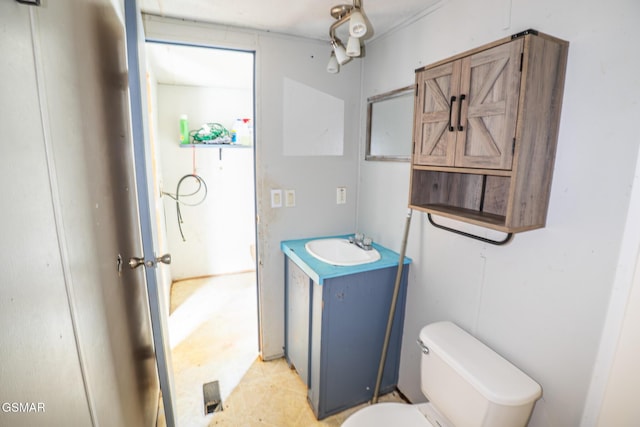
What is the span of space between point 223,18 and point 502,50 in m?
1.46

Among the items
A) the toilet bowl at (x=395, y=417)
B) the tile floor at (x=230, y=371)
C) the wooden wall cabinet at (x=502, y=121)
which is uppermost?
the wooden wall cabinet at (x=502, y=121)

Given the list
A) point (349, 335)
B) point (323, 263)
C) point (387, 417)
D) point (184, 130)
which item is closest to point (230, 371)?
point (349, 335)

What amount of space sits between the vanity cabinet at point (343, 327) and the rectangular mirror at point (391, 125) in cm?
63

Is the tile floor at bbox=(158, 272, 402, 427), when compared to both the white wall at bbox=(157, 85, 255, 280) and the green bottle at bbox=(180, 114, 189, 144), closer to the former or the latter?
the white wall at bbox=(157, 85, 255, 280)

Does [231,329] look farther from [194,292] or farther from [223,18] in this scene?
[223,18]

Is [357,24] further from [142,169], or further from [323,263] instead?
[323,263]

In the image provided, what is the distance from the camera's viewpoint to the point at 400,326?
6.15 ft

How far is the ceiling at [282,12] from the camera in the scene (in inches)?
59.7

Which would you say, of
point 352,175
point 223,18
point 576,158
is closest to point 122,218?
point 223,18

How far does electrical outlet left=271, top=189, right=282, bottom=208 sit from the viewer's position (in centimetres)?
205

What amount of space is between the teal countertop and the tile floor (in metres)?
0.83

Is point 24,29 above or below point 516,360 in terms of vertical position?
above

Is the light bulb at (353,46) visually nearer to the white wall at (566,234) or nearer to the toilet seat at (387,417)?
the white wall at (566,234)

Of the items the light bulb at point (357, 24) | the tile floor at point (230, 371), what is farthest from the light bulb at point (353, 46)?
the tile floor at point (230, 371)
